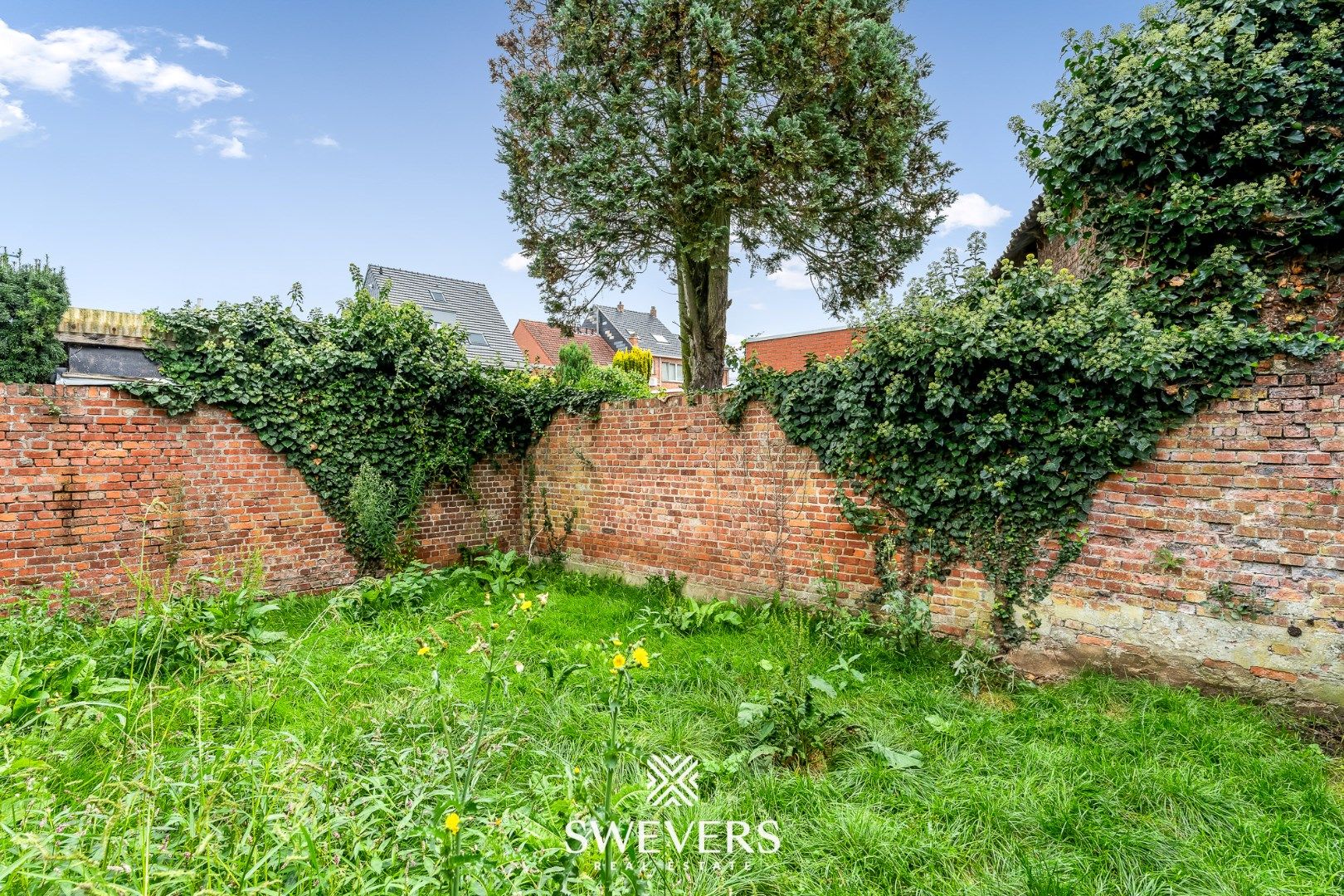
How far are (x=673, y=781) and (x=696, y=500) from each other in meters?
3.44

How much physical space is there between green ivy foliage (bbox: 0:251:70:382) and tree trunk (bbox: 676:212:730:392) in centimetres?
1173

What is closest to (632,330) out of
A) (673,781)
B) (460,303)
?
(460,303)

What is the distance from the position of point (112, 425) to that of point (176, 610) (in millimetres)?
2397

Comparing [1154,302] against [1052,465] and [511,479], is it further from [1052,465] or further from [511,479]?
[511,479]

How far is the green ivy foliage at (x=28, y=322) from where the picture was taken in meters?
10.3

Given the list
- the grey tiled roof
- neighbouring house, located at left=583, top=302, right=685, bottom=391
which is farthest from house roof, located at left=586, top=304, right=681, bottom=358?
the grey tiled roof

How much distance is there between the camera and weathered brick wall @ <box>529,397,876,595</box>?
5.08m

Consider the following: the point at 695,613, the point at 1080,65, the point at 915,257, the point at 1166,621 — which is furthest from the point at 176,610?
the point at 915,257

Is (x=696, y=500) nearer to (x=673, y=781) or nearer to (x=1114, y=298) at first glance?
(x=673, y=781)

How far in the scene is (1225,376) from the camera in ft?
11.2

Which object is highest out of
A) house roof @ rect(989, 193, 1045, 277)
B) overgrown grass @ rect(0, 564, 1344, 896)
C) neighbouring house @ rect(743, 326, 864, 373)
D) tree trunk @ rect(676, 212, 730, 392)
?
neighbouring house @ rect(743, 326, 864, 373)

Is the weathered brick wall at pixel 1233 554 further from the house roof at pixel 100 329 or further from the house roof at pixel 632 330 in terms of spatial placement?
the house roof at pixel 632 330

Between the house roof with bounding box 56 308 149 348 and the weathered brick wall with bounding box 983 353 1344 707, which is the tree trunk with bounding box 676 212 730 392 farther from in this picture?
the house roof with bounding box 56 308 149 348

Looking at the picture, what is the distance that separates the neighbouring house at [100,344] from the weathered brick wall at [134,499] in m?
2.15
